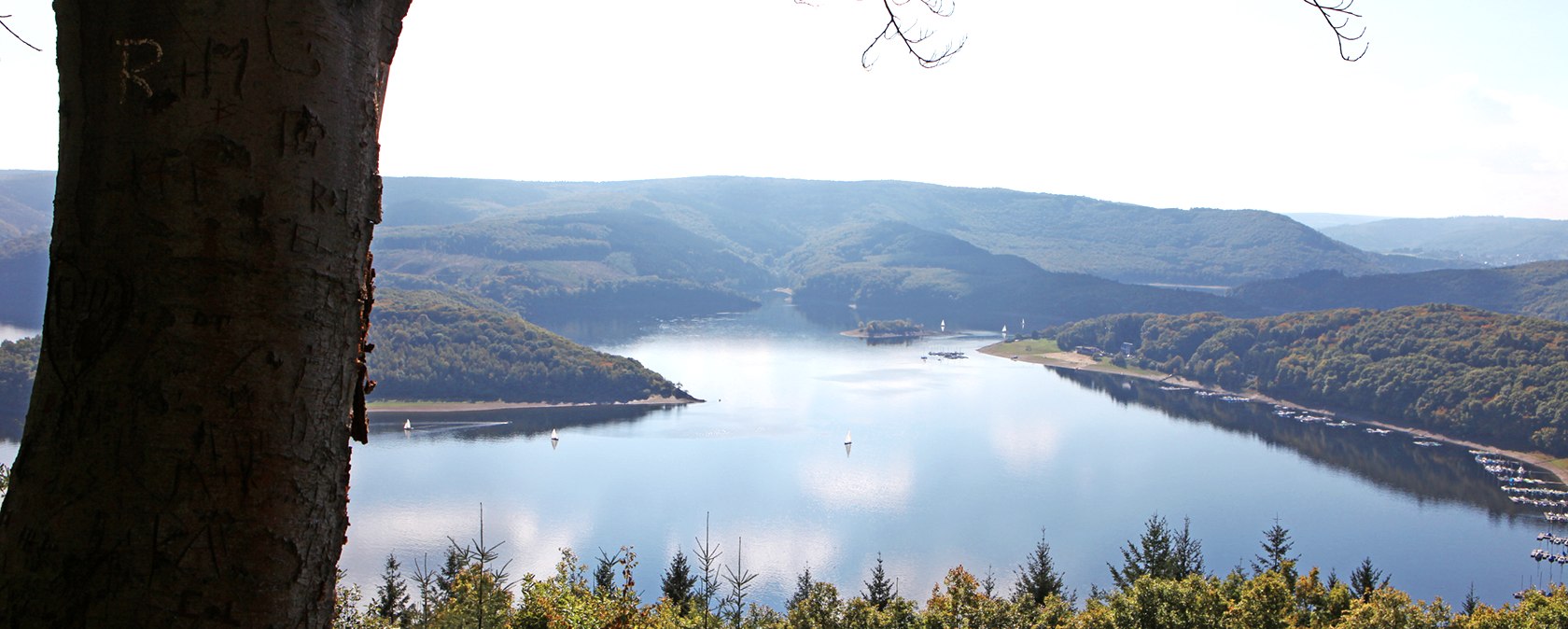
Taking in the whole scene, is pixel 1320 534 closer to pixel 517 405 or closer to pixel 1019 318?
pixel 517 405

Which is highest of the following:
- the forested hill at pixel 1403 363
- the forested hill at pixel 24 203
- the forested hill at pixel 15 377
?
the forested hill at pixel 24 203

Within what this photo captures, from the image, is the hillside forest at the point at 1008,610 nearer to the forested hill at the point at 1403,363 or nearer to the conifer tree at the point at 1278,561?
the conifer tree at the point at 1278,561

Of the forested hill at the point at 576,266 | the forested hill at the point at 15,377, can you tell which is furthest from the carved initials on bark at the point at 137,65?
the forested hill at the point at 576,266

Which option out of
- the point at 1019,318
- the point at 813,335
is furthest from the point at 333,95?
the point at 1019,318

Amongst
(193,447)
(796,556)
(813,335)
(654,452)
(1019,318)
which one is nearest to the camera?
(193,447)

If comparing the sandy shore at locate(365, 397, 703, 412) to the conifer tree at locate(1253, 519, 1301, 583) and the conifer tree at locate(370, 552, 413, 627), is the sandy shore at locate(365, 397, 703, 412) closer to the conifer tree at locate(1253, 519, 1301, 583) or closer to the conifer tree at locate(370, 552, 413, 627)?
the conifer tree at locate(370, 552, 413, 627)

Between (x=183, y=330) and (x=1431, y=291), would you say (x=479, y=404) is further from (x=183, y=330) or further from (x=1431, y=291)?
(x=1431, y=291)
